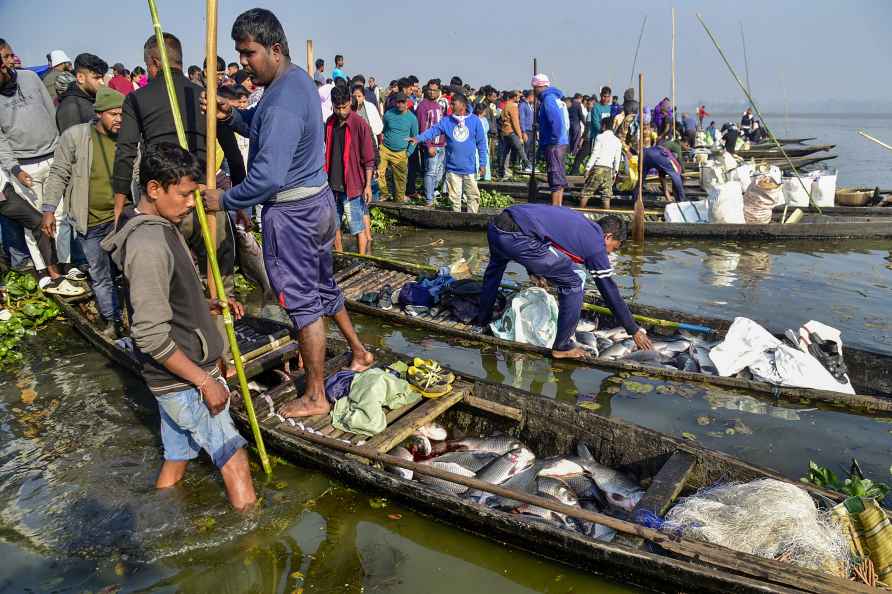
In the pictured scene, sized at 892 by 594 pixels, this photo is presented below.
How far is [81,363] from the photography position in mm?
6844

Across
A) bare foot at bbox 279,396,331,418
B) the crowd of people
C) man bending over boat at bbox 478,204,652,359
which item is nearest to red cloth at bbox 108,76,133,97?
the crowd of people

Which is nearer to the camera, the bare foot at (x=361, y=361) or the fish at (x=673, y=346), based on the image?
the bare foot at (x=361, y=361)

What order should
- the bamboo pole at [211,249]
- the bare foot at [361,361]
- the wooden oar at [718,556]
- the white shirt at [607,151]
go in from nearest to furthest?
the wooden oar at [718,556], the bamboo pole at [211,249], the bare foot at [361,361], the white shirt at [607,151]

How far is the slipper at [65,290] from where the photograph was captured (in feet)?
25.2

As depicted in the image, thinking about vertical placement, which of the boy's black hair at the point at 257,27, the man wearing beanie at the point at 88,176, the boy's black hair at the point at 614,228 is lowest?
the boy's black hair at the point at 614,228

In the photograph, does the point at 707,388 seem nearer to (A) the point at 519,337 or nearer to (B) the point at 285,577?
(A) the point at 519,337

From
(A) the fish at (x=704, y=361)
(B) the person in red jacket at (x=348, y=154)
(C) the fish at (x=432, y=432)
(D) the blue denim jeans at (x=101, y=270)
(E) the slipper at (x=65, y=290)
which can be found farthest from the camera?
(B) the person in red jacket at (x=348, y=154)

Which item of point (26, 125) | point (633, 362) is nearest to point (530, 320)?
point (633, 362)

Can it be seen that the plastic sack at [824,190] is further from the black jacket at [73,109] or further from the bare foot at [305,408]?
the black jacket at [73,109]

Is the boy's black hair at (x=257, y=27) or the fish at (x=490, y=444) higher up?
the boy's black hair at (x=257, y=27)

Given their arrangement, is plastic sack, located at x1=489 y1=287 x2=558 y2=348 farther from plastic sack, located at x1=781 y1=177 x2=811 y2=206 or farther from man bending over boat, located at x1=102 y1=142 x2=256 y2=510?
plastic sack, located at x1=781 y1=177 x2=811 y2=206

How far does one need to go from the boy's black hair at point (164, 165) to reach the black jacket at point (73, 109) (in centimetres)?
479

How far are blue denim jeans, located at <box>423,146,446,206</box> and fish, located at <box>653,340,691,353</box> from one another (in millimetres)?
8417

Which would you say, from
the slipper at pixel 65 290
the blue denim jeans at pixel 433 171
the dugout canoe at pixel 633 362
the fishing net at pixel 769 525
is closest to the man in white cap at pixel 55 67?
the slipper at pixel 65 290
